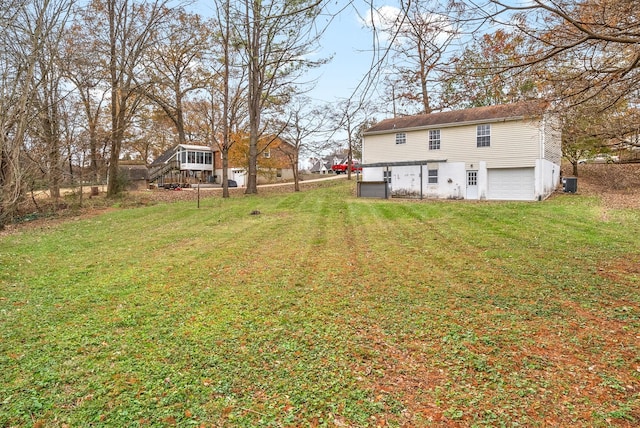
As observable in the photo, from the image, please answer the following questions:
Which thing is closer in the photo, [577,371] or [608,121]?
[577,371]

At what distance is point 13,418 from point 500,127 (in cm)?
1961

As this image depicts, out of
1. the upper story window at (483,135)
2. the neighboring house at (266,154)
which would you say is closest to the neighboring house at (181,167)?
the neighboring house at (266,154)

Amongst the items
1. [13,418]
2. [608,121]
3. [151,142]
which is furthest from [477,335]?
[151,142]

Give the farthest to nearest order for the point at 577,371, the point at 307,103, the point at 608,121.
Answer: the point at 307,103, the point at 608,121, the point at 577,371

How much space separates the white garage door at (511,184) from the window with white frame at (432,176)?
2.63m

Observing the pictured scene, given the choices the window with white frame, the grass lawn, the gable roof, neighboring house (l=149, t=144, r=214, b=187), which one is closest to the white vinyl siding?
the gable roof

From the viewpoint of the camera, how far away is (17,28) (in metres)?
10.2

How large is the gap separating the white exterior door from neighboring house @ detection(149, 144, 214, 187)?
22149 millimetres

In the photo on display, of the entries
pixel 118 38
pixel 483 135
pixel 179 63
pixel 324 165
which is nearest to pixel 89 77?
pixel 118 38

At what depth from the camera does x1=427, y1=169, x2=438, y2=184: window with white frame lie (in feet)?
64.6

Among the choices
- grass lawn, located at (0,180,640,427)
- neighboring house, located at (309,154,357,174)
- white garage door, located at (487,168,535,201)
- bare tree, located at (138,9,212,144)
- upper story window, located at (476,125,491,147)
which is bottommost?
grass lawn, located at (0,180,640,427)

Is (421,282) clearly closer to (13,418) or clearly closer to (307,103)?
(13,418)

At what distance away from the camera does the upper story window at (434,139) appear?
19609 mm

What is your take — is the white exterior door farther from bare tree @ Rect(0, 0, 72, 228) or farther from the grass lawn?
bare tree @ Rect(0, 0, 72, 228)
